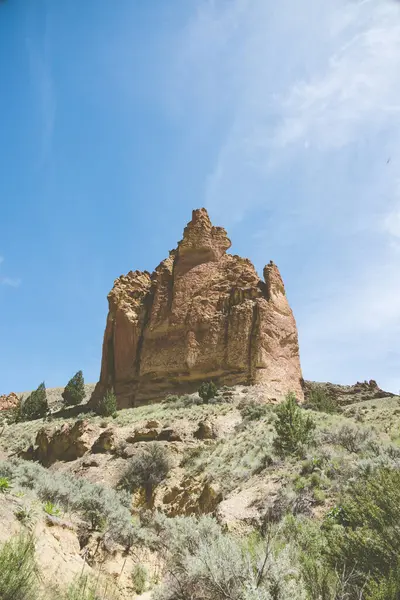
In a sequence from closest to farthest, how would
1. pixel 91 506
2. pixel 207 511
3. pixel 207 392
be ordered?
pixel 91 506 → pixel 207 511 → pixel 207 392

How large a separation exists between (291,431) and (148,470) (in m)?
7.55

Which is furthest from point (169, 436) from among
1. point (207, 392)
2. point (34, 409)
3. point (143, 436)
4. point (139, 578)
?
point (34, 409)

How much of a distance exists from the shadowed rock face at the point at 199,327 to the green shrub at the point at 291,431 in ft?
43.8

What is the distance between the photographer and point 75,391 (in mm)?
44344

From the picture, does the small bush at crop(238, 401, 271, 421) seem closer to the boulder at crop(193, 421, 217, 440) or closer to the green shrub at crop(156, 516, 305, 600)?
the boulder at crop(193, 421, 217, 440)

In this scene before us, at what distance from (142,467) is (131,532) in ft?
28.9

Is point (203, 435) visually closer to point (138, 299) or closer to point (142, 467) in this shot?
point (142, 467)

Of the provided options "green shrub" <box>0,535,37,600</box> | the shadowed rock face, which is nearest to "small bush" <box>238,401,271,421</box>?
the shadowed rock face

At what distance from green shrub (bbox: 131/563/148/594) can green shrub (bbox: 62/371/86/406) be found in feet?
122

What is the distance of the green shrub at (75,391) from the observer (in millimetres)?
44000

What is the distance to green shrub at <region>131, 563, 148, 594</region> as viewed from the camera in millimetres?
8688

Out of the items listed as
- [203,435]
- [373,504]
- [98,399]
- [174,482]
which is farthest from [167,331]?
[373,504]

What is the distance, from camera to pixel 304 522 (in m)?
8.80

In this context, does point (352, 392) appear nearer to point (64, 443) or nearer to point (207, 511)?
point (64, 443)
